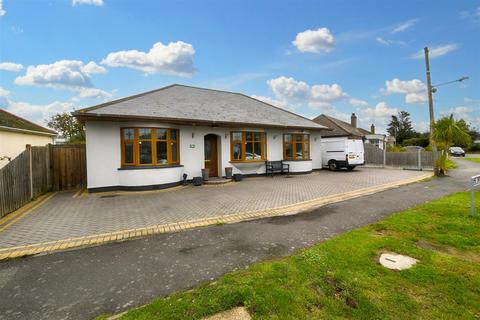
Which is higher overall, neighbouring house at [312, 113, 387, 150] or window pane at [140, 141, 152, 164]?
neighbouring house at [312, 113, 387, 150]

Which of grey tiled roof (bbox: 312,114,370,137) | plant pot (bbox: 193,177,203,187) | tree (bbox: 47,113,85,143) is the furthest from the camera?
tree (bbox: 47,113,85,143)

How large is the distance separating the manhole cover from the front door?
1016cm

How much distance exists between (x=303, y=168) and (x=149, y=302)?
13812mm

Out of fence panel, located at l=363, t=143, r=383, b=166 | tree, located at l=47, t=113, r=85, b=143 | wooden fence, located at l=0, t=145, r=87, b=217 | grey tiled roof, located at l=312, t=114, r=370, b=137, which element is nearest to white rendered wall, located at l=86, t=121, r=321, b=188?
wooden fence, located at l=0, t=145, r=87, b=217

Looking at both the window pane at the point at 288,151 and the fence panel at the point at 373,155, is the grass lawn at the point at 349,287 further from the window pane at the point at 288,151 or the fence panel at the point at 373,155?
the fence panel at the point at 373,155

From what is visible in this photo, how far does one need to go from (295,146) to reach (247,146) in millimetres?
3757

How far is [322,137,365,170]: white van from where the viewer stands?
16.2 m

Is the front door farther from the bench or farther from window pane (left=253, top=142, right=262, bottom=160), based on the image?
the bench

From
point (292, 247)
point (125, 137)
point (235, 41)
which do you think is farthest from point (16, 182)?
point (235, 41)

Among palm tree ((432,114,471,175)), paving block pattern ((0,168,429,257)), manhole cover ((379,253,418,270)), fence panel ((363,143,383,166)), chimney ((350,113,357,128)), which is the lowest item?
manhole cover ((379,253,418,270))

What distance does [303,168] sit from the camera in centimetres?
1538

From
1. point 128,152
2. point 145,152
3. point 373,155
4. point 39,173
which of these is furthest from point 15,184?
point 373,155

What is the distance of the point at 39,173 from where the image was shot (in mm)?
9367

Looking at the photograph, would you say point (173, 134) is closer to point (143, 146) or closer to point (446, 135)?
point (143, 146)
